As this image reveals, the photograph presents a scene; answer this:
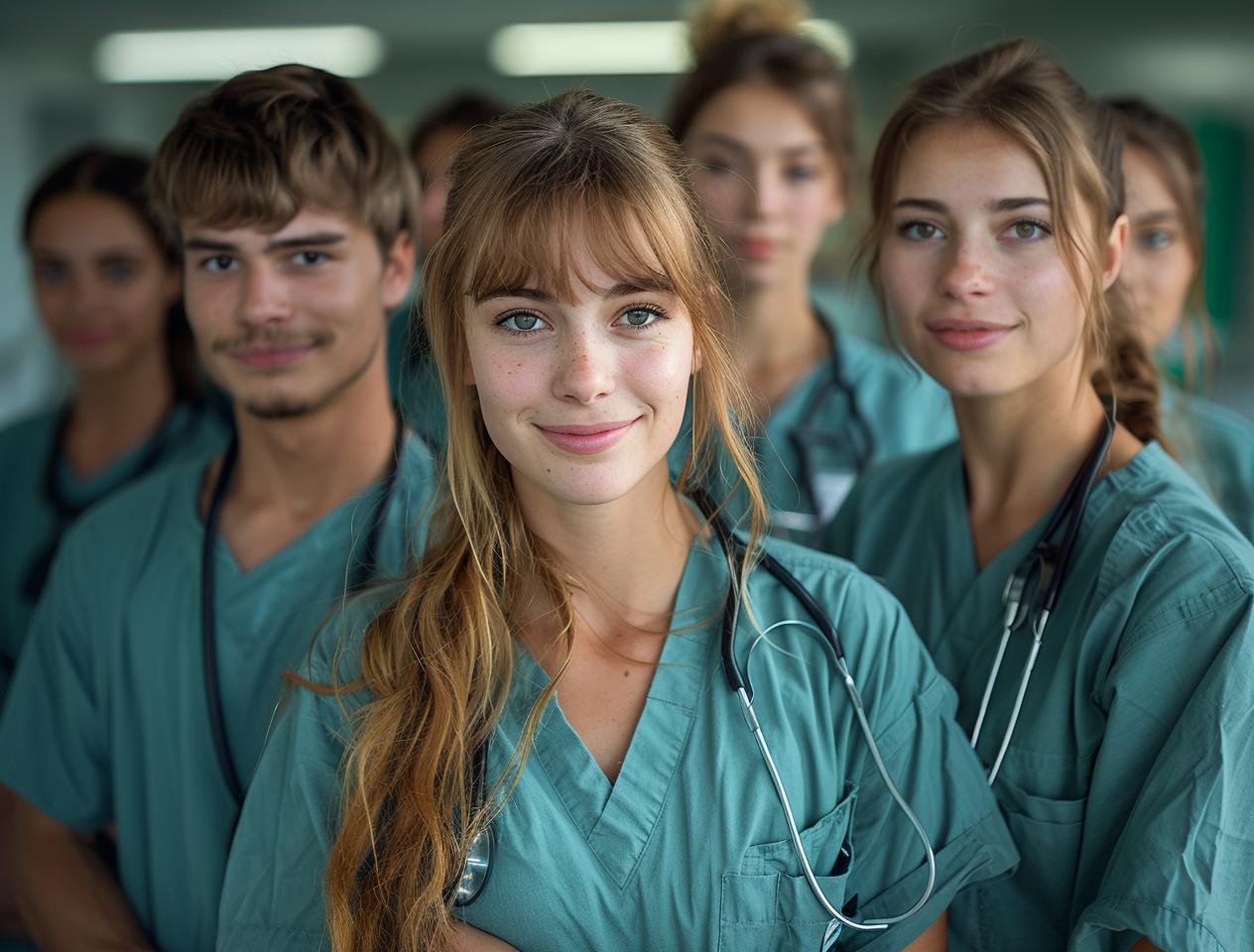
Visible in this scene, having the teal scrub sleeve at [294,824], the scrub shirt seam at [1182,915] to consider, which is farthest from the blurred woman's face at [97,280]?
the scrub shirt seam at [1182,915]

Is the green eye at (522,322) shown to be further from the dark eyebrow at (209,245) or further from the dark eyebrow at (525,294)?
the dark eyebrow at (209,245)

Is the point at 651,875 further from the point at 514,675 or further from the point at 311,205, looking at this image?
the point at 311,205

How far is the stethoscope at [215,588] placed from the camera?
1424mm

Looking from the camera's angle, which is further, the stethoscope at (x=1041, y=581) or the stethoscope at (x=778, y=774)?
the stethoscope at (x=1041, y=581)

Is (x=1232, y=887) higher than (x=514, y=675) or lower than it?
lower

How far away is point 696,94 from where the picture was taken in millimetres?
2305

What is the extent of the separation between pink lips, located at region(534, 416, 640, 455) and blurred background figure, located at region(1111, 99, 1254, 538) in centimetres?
124

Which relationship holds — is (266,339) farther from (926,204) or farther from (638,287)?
(926,204)

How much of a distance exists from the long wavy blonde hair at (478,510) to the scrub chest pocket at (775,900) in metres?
0.28

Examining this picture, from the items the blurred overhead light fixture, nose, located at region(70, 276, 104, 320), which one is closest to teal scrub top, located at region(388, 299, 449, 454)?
nose, located at region(70, 276, 104, 320)

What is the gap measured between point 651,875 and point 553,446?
486 mm

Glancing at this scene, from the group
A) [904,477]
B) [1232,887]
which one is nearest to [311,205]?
[904,477]

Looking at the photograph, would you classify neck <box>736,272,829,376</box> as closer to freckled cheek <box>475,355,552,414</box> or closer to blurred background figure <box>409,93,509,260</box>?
blurred background figure <box>409,93,509,260</box>

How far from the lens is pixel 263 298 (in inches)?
58.8
